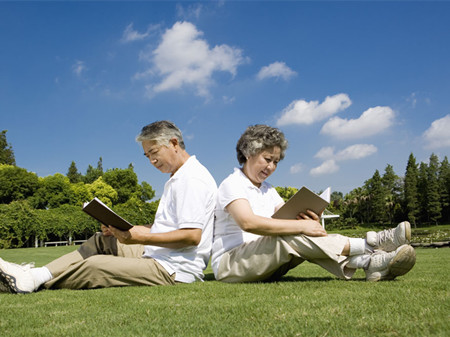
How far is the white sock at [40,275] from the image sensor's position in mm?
4328

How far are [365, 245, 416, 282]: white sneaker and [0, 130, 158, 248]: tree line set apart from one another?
41939mm

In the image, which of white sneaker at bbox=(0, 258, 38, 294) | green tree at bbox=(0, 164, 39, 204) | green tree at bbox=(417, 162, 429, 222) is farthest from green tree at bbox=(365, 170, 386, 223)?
white sneaker at bbox=(0, 258, 38, 294)

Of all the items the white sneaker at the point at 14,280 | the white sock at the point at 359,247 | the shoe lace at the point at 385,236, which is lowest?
the white sneaker at the point at 14,280

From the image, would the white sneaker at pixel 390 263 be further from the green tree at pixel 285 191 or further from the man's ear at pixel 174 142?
the green tree at pixel 285 191

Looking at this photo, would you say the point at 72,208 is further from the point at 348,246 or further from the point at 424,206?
the point at 424,206

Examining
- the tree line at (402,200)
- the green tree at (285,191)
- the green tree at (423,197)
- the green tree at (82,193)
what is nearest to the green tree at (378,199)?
the tree line at (402,200)

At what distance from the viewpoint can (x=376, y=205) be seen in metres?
67.6

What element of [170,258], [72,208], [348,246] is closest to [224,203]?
[170,258]

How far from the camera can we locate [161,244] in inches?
173

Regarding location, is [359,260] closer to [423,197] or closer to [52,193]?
[52,193]

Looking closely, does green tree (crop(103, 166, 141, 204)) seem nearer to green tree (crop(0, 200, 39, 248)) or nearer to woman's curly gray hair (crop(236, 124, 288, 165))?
green tree (crop(0, 200, 39, 248))

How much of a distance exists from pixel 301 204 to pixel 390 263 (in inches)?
40.5

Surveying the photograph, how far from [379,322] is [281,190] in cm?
7475

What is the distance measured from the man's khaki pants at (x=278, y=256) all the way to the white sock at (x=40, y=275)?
192cm
